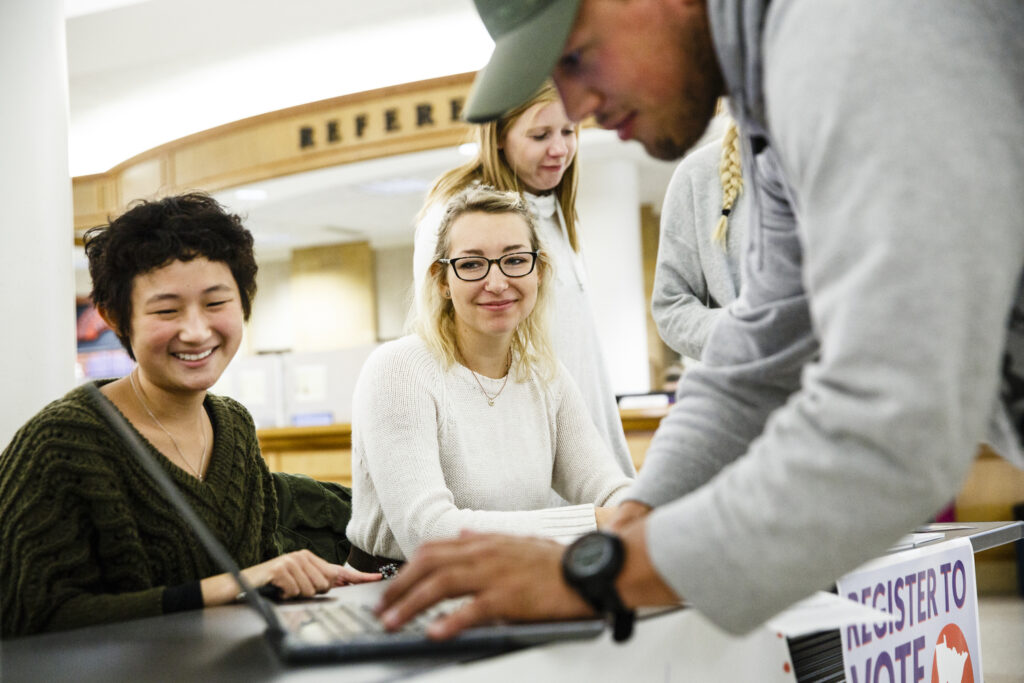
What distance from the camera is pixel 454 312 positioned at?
1.86 meters

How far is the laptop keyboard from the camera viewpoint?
699mm

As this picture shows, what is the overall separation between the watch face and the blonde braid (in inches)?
48.8

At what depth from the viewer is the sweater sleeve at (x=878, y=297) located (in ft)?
1.81

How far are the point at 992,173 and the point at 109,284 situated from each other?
4.09 feet

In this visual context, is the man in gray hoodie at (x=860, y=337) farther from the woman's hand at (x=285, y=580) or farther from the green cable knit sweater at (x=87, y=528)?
the green cable knit sweater at (x=87, y=528)

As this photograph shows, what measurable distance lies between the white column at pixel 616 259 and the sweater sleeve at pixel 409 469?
5.06 metres

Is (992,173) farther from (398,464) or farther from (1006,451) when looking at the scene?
(398,464)

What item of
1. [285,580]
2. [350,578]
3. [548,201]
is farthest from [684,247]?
[285,580]

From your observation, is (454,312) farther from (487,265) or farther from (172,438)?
(172,438)

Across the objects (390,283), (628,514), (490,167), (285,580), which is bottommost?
(285,580)

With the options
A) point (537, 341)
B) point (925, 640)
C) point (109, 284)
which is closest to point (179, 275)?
point (109, 284)

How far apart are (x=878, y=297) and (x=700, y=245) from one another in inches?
52.3

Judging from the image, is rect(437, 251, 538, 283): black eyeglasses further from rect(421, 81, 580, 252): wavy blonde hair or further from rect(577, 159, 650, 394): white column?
rect(577, 159, 650, 394): white column

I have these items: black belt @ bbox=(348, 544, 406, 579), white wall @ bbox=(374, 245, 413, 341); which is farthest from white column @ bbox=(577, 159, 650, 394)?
black belt @ bbox=(348, 544, 406, 579)
